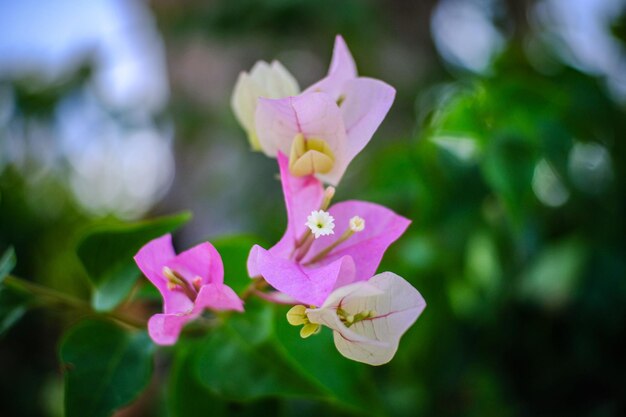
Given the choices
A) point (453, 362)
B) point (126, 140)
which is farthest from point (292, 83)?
point (126, 140)

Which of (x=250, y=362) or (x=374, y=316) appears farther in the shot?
(x=250, y=362)

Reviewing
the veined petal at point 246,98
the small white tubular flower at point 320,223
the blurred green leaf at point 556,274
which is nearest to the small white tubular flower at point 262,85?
the veined petal at point 246,98

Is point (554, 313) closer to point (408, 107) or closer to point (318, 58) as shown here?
point (408, 107)

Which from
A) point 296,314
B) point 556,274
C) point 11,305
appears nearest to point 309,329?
point 296,314

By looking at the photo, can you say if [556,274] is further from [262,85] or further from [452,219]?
[262,85]

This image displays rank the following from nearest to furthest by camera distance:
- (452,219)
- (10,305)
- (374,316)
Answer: (374,316) < (10,305) < (452,219)

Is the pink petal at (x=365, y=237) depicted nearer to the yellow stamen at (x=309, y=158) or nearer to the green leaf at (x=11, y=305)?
the yellow stamen at (x=309, y=158)
